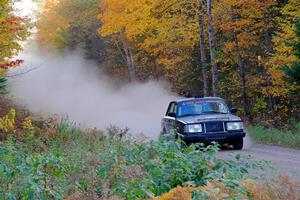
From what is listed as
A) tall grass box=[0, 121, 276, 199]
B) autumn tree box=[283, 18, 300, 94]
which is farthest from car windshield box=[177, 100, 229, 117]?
tall grass box=[0, 121, 276, 199]

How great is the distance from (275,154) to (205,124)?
225 cm

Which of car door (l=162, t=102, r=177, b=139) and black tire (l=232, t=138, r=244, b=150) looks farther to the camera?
car door (l=162, t=102, r=177, b=139)

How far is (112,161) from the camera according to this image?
25.0 feet

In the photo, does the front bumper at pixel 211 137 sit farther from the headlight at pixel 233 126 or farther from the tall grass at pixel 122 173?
the tall grass at pixel 122 173

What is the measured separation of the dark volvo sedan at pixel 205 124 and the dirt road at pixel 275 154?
52cm

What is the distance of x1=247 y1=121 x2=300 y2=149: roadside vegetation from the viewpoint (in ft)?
65.2

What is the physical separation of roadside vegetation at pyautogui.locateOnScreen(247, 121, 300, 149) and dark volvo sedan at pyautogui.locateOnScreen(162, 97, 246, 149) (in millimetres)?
2645

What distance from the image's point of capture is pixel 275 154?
1708 centimetres

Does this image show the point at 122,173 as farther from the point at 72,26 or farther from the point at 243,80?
the point at 72,26

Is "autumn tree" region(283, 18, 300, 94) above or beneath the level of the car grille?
above

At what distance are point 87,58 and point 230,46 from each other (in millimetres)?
26183

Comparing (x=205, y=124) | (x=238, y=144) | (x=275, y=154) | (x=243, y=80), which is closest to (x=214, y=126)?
(x=205, y=124)

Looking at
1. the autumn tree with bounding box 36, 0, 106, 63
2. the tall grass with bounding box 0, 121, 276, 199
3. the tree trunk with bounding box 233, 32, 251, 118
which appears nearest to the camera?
the tall grass with bounding box 0, 121, 276, 199

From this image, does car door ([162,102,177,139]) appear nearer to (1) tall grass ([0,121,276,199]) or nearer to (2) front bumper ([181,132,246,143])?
(2) front bumper ([181,132,246,143])
